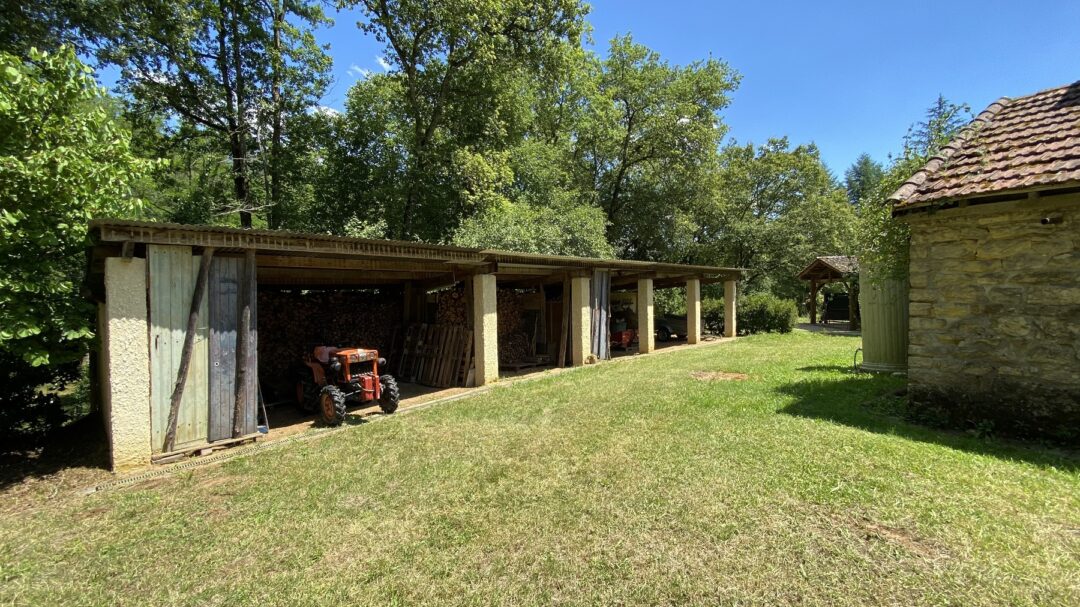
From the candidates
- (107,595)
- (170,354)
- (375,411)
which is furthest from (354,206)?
(107,595)

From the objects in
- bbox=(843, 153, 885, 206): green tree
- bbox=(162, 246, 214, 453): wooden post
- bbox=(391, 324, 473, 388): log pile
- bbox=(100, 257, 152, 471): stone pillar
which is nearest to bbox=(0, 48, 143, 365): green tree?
bbox=(100, 257, 152, 471): stone pillar

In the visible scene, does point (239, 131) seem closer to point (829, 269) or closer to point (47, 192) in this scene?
point (47, 192)

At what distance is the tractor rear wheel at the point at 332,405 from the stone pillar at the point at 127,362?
74.0 inches

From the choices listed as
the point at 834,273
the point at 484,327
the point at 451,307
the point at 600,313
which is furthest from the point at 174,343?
the point at 834,273

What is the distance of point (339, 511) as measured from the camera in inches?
139

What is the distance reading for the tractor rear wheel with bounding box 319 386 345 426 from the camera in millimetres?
5979

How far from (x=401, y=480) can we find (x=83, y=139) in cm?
482

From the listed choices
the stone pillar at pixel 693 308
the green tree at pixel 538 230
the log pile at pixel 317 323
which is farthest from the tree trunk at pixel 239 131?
the stone pillar at pixel 693 308

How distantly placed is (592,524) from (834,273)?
2080cm

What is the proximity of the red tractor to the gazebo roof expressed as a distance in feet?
60.5

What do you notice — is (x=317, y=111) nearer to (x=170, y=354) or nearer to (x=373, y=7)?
(x=373, y=7)

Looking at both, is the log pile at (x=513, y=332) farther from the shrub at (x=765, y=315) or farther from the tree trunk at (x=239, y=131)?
the shrub at (x=765, y=315)

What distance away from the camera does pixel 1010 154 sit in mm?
5148

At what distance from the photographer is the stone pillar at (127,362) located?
4.32 metres
